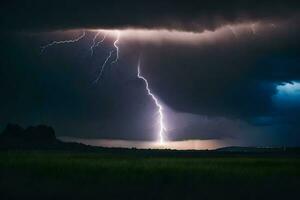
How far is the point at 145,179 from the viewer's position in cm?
3500

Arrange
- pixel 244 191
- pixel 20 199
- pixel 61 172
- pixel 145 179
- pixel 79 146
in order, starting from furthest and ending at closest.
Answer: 1. pixel 79 146
2. pixel 61 172
3. pixel 145 179
4. pixel 244 191
5. pixel 20 199

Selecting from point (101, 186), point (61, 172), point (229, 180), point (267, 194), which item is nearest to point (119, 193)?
point (101, 186)

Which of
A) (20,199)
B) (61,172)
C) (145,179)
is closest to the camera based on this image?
(20,199)

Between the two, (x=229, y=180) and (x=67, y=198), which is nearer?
(x=67, y=198)

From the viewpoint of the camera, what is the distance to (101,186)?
97.3 feet

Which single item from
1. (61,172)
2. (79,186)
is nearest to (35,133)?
(61,172)

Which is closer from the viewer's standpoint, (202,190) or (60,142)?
(202,190)

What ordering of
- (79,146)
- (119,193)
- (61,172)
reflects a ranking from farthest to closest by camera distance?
(79,146) < (61,172) < (119,193)

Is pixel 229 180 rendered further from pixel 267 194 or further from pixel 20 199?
pixel 20 199

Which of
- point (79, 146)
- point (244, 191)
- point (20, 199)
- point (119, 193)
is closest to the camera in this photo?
point (20, 199)

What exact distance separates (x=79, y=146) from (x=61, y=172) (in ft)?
409

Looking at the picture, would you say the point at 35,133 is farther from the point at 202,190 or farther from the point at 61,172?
the point at 202,190

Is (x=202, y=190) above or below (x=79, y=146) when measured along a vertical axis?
below

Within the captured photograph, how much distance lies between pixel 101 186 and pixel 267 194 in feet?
24.5
